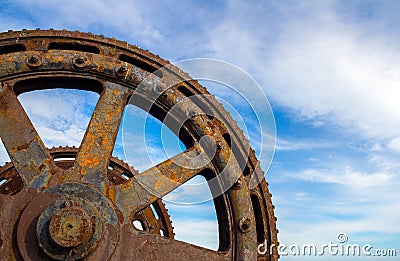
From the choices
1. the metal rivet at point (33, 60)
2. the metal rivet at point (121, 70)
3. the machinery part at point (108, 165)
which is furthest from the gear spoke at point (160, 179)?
the metal rivet at point (33, 60)

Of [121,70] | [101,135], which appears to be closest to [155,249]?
[101,135]

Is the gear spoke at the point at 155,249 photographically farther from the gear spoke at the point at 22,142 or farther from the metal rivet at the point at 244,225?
the gear spoke at the point at 22,142

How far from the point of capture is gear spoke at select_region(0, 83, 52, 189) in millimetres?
4113

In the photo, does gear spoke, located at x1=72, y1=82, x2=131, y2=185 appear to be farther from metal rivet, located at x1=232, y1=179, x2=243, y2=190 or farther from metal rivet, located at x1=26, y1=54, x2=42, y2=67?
metal rivet, located at x1=232, y1=179, x2=243, y2=190

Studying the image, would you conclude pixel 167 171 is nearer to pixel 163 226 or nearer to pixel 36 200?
pixel 36 200

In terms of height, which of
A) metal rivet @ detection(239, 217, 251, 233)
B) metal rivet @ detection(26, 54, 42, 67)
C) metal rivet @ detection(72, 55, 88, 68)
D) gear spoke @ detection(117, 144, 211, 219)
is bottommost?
metal rivet @ detection(239, 217, 251, 233)

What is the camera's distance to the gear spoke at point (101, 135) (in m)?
4.20

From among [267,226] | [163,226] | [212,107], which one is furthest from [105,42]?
[163,226]

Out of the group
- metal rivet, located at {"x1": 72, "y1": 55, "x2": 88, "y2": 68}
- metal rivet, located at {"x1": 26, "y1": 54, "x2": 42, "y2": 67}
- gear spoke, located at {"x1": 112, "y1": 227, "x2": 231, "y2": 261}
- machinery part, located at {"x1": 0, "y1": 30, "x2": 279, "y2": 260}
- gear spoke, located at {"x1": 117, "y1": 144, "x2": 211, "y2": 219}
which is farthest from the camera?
metal rivet, located at {"x1": 72, "y1": 55, "x2": 88, "y2": 68}

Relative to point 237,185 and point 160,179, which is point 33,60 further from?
point 237,185

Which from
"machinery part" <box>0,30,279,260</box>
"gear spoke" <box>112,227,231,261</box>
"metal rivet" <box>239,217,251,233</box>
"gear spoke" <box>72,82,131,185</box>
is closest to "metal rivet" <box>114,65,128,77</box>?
"machinery part" <box>0,30,279,260</box>

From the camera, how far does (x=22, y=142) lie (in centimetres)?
421

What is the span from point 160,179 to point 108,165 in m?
0.51

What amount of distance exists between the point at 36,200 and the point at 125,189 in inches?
30.9
